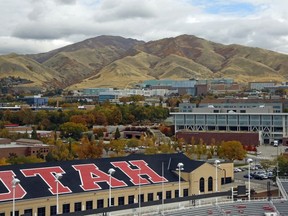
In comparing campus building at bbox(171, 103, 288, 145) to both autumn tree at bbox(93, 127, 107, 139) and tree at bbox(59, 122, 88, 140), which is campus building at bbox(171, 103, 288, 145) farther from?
tree at bbox(59, 122, 88, 140)

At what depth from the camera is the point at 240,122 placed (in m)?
88.1

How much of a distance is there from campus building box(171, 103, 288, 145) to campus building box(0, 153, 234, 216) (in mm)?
47352

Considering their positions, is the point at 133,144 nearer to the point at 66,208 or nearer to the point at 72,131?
the point at 72,131

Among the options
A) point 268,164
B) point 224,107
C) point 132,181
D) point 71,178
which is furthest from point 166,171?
point 224,107

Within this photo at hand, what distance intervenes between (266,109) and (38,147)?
4069 centimetres

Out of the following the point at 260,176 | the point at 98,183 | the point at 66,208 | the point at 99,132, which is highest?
the point at 98,183

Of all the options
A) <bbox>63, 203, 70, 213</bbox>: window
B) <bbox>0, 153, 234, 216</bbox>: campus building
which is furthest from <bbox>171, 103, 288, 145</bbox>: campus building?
<bbox>63, 203, 70, 213</bbox>: window

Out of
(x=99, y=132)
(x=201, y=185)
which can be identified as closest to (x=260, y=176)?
(x=201, y=185)

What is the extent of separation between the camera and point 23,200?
2977 cm

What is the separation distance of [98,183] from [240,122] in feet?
189

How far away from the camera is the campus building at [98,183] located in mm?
30578

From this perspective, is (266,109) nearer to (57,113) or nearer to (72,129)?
(72,129)

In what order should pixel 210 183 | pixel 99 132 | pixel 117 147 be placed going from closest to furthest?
pixel 210 183
pixel 117 147
pixel 99 132

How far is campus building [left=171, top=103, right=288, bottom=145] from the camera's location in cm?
8469
